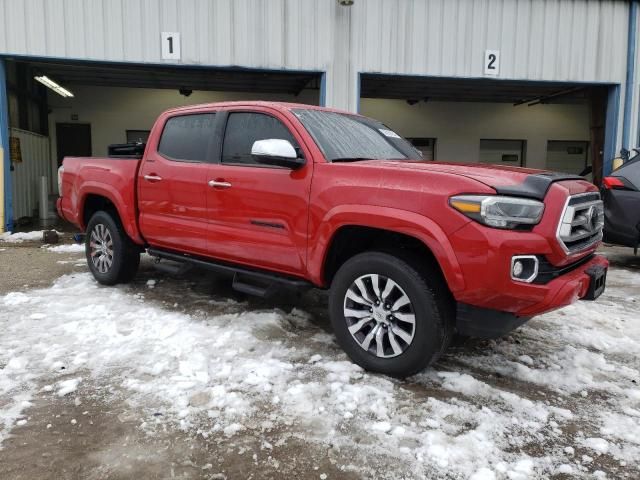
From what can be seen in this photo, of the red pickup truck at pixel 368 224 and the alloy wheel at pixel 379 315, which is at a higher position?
the red pickup truck at pixel 368 224

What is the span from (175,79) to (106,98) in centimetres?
390

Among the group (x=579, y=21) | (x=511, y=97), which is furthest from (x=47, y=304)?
(x=511, y=97)

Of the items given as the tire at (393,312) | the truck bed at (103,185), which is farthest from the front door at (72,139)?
the tire at (393,312)

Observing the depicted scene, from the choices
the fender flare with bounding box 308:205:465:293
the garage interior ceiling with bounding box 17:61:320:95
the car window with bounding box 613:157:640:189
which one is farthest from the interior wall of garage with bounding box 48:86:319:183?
the fender flare with bounding box 308:205:465:293

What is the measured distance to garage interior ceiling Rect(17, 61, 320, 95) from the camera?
13.5 meters

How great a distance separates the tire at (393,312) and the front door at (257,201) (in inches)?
18.2

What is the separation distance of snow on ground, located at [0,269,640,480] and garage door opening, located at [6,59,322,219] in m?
10.5

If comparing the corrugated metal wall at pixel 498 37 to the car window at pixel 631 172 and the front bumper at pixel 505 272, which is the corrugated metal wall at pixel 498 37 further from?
the front bumper at pixel 505 272

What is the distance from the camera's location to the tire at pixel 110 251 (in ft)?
17.7

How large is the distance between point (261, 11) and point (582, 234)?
27.4ft

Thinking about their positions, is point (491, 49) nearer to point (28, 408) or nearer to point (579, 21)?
point (579, 21)

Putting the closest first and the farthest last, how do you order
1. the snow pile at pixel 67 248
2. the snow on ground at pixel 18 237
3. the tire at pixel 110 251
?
the tire at pixel 110 251 → the snow pile at pixel 67 248 → the snow on ground at pixel 18 237

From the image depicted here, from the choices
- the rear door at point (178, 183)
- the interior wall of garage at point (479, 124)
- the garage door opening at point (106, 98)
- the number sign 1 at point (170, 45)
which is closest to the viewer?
the rear door at point (178, 183)

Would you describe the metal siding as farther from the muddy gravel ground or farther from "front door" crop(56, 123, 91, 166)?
"front door" crop(56, 123, 91, 166)
